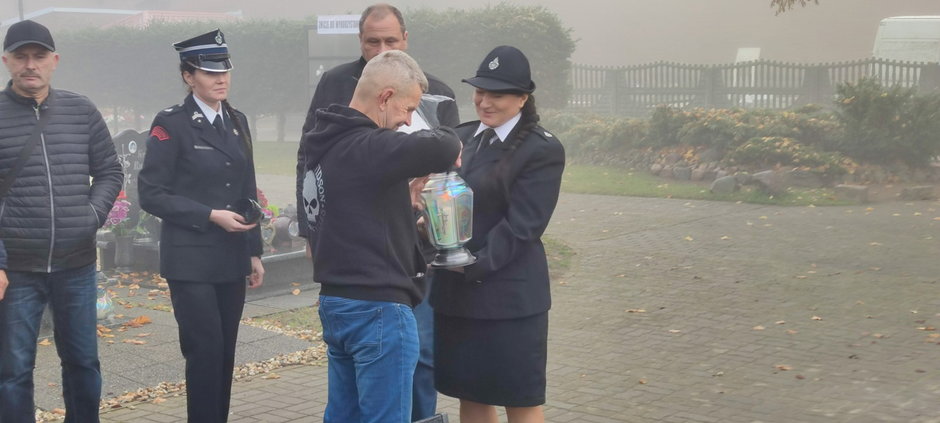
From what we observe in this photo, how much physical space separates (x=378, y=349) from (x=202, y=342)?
1.58 m

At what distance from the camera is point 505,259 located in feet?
13.4

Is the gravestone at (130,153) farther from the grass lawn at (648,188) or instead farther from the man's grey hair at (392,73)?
the man's grey hair at (392,73)

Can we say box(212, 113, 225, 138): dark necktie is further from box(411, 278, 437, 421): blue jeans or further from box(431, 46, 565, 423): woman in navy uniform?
box(431, 46, 565, 423): woman in navy uniform

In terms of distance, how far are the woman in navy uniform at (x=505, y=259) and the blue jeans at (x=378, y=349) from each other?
50 centimetres

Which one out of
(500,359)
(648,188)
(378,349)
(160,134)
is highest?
(160,134)

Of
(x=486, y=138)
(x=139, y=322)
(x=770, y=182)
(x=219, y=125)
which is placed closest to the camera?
(x=486, y=138)

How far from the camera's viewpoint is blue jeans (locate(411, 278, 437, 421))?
15.4 ft

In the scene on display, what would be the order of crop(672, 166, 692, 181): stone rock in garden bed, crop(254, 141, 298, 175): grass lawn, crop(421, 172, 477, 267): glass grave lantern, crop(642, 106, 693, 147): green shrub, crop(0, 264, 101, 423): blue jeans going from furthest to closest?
crop(254, 141, 298, 175): grass lawn < crop(642, 106, 693, 147): green shrub < crop(672, 166, 692, 181): stone rock in garden bed < crop(0, 264, 101, 423): blue jeans < crop(421, 172, 477, 267): glass grave lantern

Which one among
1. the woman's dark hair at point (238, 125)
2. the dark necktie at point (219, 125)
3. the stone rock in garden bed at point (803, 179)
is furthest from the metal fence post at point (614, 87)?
the dark necktie at point (219, 125)

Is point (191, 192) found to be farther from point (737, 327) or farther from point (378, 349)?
point (737, 327)

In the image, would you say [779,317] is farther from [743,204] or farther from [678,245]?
[743,204]

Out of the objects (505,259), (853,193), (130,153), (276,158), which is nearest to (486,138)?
(505,259)

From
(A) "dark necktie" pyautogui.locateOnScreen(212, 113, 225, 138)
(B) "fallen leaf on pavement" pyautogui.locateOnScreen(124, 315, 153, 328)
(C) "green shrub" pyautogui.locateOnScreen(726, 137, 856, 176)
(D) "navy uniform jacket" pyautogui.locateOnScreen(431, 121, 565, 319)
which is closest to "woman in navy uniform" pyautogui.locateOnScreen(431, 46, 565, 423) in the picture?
(D) "navy uniform jacket" pyautogui.locateOnScreen(431, 121, 565, 319)

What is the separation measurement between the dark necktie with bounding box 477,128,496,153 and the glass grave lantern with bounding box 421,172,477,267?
390 mm
